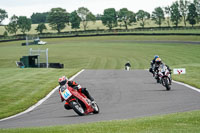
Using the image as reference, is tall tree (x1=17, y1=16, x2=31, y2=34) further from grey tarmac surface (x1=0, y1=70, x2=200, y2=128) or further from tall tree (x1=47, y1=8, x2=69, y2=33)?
grey tarmac surface (x1=0, y1=70, x2=200, y2=128)

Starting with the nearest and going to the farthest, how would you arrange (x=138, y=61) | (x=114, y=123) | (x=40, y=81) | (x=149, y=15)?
(x=114, y=123) → (x=40, y=81) → (x=138, y=61) → (x=149, y=15)

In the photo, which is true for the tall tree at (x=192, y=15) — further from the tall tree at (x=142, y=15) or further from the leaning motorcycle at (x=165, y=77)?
the leaning motorcycle at (x=165, y=77)

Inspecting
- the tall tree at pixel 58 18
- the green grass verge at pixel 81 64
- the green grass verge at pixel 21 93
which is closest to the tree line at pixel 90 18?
the tall tree at pixel 58 18

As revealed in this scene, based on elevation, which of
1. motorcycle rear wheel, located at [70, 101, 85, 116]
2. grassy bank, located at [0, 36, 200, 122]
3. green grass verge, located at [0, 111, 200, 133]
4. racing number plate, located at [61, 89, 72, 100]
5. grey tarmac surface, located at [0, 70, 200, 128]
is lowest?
grassy bank, located at [0, 36, 200, 122]

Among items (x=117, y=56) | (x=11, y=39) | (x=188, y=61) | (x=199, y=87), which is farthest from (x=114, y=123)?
(x=11, y=39)

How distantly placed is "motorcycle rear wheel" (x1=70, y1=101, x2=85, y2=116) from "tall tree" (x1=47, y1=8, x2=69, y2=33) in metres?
142

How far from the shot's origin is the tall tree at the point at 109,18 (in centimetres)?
15388

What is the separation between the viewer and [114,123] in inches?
395

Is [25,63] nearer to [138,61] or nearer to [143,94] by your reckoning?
[138,61]

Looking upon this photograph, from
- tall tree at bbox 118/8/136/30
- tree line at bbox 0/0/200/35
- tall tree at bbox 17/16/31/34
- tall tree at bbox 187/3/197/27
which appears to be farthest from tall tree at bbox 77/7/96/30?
tall tree at bbox 187/3/197/27

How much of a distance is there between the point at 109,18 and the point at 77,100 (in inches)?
5629

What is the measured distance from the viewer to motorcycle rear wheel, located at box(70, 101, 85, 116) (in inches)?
490

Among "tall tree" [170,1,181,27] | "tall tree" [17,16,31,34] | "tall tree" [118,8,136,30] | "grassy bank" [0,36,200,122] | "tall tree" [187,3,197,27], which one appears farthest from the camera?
"tall tree" [118,8,136,30]

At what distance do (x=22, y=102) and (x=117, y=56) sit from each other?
4604 cm
